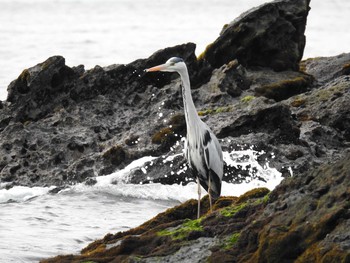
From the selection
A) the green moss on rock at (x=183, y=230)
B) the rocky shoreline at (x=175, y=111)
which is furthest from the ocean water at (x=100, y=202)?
the green moss on rock at (x=183, y=230)

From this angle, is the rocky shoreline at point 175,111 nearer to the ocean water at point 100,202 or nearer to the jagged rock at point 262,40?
the jagged rock at point 262,40

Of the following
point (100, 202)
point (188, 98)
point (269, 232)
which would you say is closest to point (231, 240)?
point (269, 232)

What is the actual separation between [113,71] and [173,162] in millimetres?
2384

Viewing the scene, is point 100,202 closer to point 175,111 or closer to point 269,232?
point 175,111

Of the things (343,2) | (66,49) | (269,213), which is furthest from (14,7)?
(269,213)

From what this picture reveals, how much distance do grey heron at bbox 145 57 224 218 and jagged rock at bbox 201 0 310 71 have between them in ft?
15.6

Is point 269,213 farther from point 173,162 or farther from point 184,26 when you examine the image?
point 184,26

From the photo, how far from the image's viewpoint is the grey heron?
9828mm

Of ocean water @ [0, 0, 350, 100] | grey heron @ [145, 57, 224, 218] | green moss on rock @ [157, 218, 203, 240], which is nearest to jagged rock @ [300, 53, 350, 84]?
grey heron @ [145, 57, 224, 218]

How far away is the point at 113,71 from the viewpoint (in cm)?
1330

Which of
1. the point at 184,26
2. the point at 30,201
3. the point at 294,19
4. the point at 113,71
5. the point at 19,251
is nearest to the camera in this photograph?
the point at 19,251

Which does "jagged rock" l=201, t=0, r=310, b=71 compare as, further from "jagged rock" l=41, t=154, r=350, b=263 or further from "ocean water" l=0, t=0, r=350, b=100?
"ocean water" l=0, t=0, r=350, b=100

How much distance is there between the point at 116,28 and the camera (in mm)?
47438

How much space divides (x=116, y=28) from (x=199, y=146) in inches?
1502
